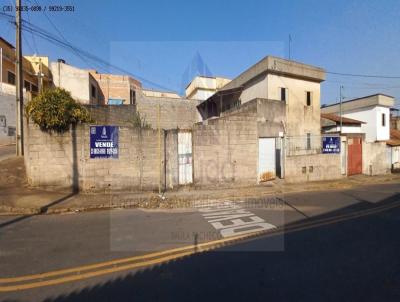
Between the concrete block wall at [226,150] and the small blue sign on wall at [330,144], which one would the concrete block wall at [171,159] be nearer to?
the concrete block wall at [226,150]

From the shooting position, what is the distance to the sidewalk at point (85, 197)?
7.63 m

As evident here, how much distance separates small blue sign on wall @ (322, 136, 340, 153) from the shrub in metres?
13.0

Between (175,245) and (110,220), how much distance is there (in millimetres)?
2629

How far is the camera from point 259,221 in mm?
6262

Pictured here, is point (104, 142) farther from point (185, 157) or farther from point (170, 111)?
point (170, 111)

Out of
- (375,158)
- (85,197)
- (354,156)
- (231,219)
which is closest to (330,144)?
(354,156)

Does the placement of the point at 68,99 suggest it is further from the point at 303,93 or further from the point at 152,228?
the point at 303,93

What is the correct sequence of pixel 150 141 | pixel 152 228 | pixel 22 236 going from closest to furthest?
pixel 22 236 → pixel 152 228 → pixel 150 141

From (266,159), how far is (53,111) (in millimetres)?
9619

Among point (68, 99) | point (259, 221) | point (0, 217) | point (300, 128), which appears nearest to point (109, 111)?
point (68, 99)

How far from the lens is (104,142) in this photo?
9.78 m

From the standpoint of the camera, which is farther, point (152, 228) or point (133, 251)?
point (152, 228)

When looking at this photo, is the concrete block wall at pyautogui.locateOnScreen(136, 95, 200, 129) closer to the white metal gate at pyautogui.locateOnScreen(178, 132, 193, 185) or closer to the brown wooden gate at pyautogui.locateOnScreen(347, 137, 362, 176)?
the white metal gate at pyautogui.locateOnScreen(178, 132, 193, 185)

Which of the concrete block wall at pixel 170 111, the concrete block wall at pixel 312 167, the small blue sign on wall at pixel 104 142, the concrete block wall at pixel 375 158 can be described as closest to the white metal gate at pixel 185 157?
the small blue sign on wall at pixel 104 142
